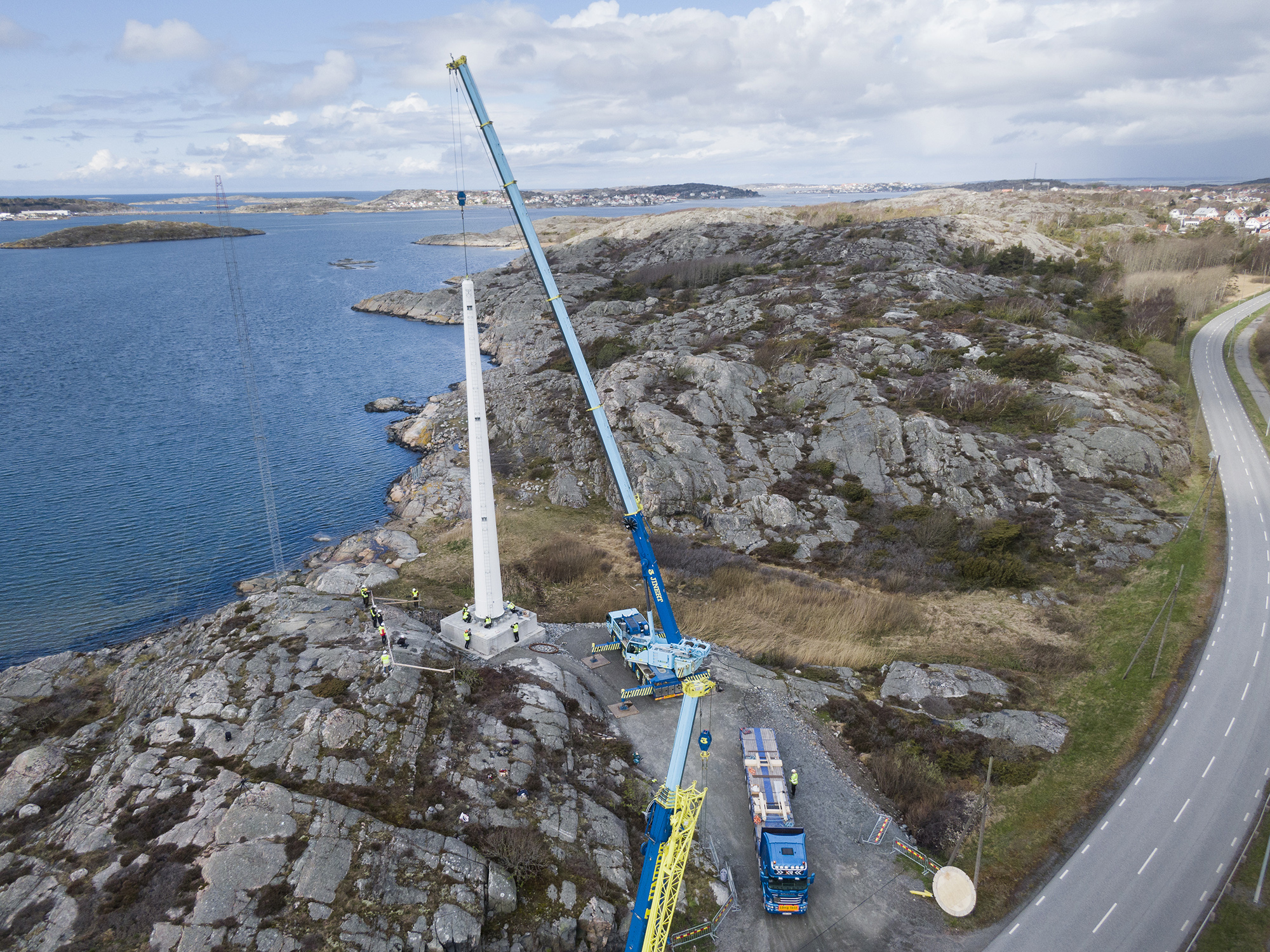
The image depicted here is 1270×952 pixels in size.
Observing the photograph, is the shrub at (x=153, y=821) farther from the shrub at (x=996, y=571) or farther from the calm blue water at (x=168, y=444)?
the shrub at (x=996, y=571)

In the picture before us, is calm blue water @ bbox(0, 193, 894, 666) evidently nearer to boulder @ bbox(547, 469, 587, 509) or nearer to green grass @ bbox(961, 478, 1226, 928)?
boulder @ bbox(547, 469, 587, 509)

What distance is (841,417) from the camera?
56312 mm

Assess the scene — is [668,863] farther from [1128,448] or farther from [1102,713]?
[1128,448]

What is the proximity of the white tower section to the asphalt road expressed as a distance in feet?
71.1

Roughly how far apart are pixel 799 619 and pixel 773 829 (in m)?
16.3

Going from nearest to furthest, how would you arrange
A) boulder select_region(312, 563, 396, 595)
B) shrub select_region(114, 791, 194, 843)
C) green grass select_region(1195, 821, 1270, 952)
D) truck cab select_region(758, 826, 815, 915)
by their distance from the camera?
shrub select_region(114, 791, 194, 843)
green grass select_region(1195, 821, 1270, 952)
truck cab select_region(758, 826, 815, 915)
boulder select_region(312, 563, 396, 595)

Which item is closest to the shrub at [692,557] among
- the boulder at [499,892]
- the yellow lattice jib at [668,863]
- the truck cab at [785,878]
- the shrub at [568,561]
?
the shrub at [568,561]

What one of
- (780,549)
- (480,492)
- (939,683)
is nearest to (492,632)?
(480,492)

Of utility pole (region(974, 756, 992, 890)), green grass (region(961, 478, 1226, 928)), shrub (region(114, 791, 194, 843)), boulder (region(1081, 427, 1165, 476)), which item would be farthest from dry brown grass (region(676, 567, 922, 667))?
boulder (region(1081, 427, 1165, 476))

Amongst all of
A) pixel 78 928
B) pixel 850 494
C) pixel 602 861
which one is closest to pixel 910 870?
pixel 602 861

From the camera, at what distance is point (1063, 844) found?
75.2 ft

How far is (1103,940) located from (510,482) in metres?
44.8

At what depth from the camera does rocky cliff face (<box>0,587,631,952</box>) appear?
16781mm

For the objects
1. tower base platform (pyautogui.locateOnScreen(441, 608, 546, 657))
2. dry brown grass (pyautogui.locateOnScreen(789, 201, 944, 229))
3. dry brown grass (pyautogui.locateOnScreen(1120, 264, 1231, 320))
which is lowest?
tower base platform (pyautogui.locateOnScreen(441, 608, 546, 657))
